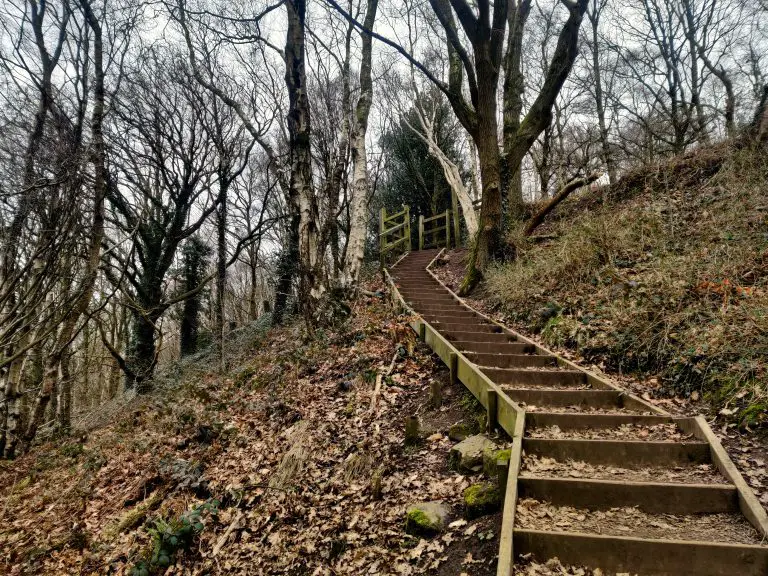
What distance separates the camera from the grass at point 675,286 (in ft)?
13.8

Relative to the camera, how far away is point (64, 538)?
4727 millimetres

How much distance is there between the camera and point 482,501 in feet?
10.6

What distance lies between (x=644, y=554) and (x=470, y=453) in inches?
66.3

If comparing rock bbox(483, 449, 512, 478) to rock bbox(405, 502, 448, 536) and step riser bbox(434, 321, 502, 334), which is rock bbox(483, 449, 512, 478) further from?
step riser bbox(434, 321, 502, 334)

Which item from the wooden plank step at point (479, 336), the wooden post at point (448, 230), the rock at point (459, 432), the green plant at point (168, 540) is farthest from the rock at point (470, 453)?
the wooden post at point (448, 230)

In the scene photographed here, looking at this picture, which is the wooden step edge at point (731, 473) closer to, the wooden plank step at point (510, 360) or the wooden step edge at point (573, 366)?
the wooden step edge at point (573, 366)

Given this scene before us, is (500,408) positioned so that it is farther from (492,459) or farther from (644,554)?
(644,554)

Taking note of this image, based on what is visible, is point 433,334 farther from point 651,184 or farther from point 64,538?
point 651,184

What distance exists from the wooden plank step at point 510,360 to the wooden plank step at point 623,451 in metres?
2.21

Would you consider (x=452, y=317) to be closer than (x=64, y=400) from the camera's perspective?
Yes

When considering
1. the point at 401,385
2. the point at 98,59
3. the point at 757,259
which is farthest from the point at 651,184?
the point at 98,59

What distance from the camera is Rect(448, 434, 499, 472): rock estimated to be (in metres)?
3.80

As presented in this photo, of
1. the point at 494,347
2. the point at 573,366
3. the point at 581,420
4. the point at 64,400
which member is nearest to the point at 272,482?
the point at 581,420

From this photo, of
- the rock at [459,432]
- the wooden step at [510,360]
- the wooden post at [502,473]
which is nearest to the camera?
the wooden post at [502,473]
